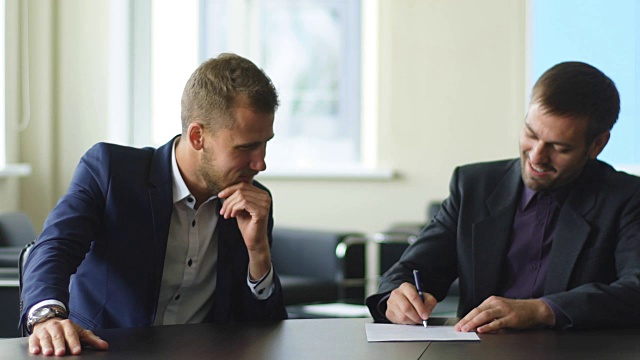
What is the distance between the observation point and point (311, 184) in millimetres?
6637

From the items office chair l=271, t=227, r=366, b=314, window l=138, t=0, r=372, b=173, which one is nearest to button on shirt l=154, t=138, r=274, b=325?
office chair l=271, t=227, r=366, b=314

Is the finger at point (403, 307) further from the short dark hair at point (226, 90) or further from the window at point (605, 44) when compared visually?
the window at point (605, 44)

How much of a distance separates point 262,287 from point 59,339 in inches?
27.5

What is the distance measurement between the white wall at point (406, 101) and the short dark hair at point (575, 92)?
3.93 m

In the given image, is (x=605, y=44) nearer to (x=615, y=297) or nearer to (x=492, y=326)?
(x=615, y=297)

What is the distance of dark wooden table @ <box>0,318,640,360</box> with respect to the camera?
1.89 metres

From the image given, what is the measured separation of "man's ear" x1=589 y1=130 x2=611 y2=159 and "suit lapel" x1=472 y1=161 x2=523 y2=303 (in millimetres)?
215

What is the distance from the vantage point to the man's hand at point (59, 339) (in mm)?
1873

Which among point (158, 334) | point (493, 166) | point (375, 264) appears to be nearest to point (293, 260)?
point (375, 264)

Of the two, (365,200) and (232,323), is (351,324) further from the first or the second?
(365,200)

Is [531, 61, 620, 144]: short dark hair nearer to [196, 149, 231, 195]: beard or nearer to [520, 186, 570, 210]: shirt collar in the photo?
[520, 186, 570, 210]: shirt collar

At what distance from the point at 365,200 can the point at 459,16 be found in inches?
55.3

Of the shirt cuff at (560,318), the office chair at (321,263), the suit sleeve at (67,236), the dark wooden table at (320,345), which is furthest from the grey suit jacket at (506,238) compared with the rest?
the office chair at (321,263)

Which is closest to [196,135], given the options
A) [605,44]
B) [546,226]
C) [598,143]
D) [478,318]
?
[478,318]
